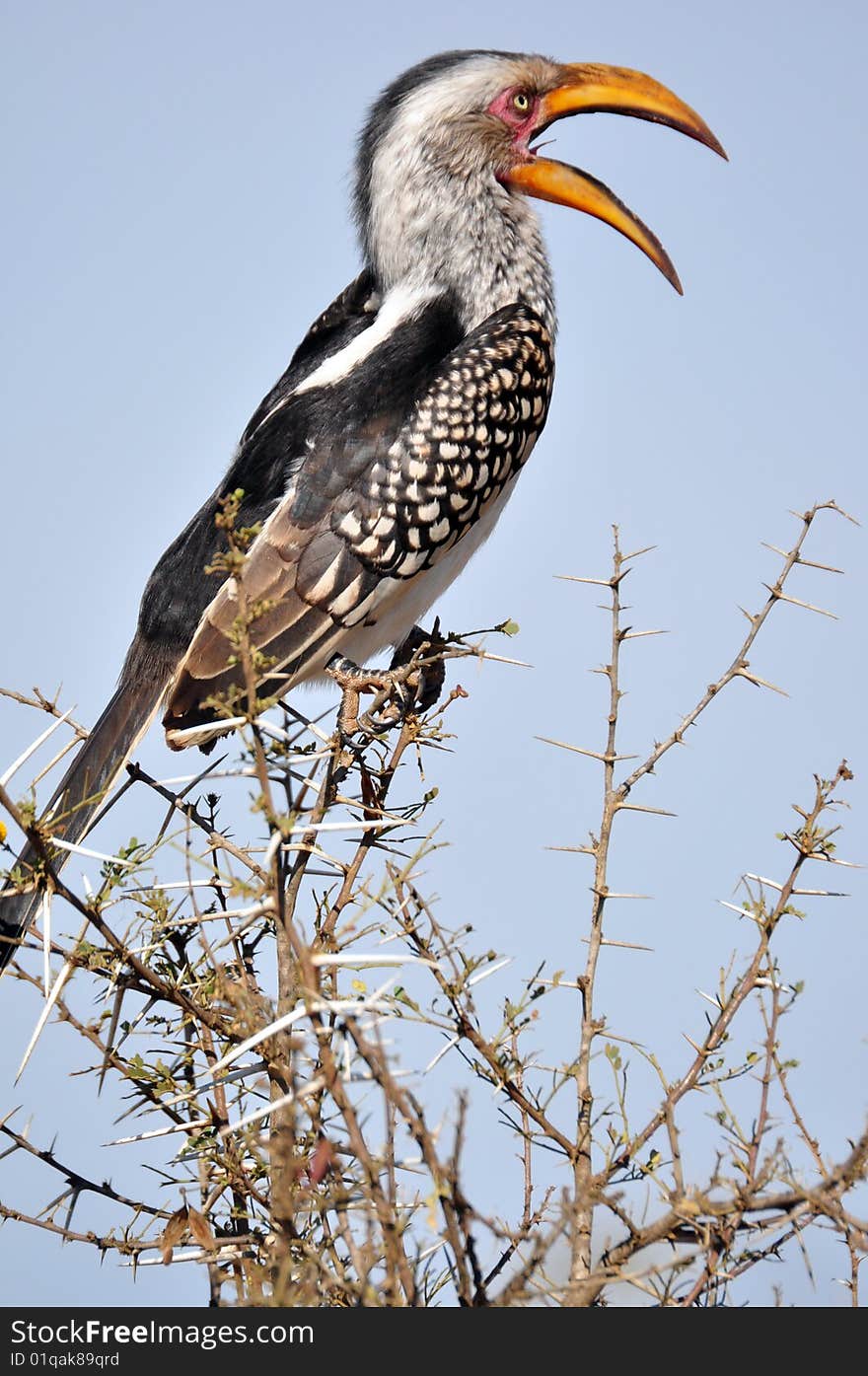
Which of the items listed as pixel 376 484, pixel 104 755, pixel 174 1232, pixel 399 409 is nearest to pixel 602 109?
pixel 399 409

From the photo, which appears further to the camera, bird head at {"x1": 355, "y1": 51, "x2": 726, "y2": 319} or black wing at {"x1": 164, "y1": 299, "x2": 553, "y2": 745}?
bird head at {"x1": 355, "y1": 51, "x2": 726, "y2": 319}

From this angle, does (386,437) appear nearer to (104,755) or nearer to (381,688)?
(381,688)

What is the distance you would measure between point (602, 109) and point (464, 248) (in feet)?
3.21

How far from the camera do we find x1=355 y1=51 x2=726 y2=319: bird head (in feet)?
18.8

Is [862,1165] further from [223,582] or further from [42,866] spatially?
[223,582]

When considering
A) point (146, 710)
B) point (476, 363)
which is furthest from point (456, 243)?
point (146, 710)

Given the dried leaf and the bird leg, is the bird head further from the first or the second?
the dried leaf

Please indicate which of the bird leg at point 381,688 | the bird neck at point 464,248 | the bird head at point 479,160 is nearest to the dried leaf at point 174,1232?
the bird leg at point 381,688

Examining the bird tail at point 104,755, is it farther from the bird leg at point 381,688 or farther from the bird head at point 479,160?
the bird head at point 479,160

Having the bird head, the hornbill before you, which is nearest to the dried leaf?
the hornbill

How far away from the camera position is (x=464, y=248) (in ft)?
18.7

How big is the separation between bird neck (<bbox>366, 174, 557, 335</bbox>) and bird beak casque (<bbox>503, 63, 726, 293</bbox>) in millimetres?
235
